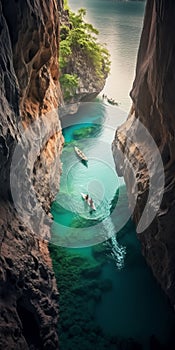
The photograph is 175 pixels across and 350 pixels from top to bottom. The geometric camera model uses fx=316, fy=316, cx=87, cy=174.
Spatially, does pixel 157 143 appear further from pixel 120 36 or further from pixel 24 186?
pixel 120 36

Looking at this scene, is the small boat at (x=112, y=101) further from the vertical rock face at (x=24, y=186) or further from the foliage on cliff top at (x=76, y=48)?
the vertical rock face at (x=24, y=186)

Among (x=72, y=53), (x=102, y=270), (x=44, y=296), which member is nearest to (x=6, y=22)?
(x=44, y=296)

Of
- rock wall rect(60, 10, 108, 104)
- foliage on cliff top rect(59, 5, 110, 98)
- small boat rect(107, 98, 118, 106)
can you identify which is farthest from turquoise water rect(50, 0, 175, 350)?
small boat rect(107, 98, 118, 106)

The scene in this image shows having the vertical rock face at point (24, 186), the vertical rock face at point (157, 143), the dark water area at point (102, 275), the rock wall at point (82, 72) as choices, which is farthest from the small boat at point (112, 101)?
the vertical rock face at point (24, 186)

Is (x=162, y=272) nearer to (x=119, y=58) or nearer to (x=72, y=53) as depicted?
(x=72, y=53)

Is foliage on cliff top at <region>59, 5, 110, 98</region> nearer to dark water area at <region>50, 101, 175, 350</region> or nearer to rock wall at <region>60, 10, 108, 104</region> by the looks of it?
rock wall at <region>60, 10, 108, 104</region>

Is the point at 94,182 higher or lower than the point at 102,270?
higher
